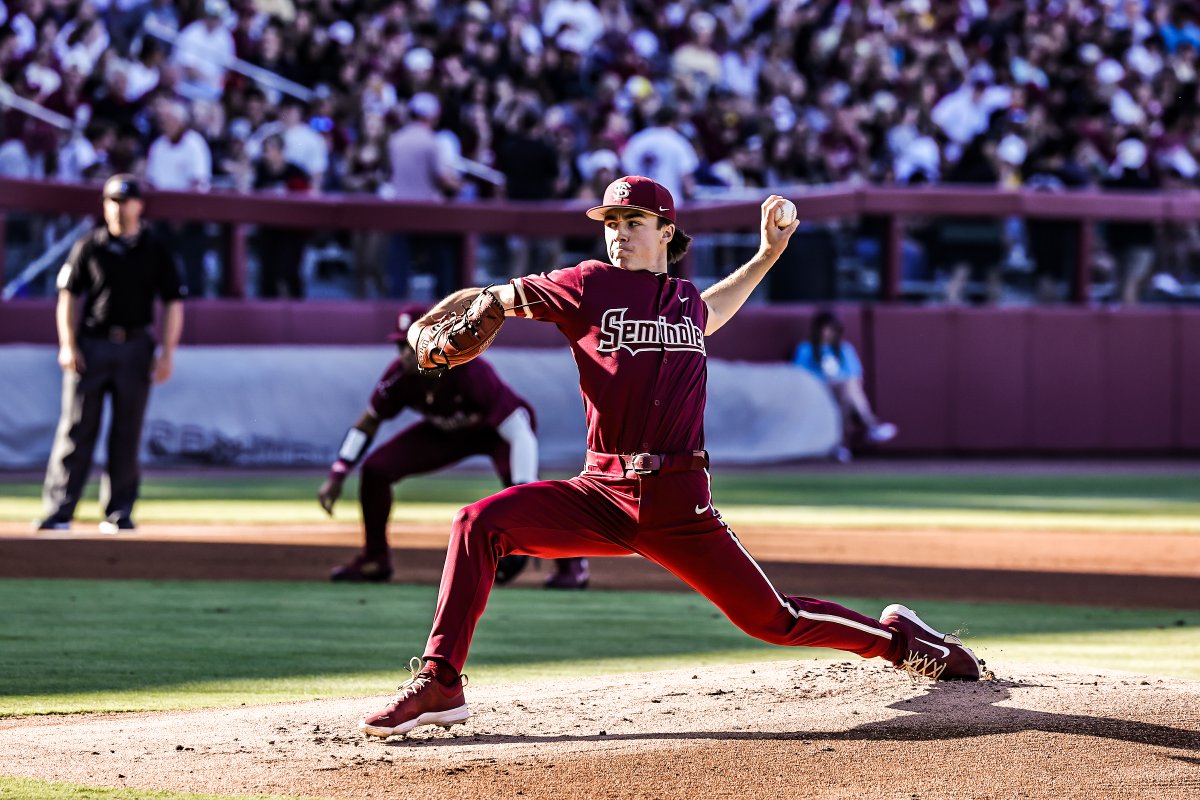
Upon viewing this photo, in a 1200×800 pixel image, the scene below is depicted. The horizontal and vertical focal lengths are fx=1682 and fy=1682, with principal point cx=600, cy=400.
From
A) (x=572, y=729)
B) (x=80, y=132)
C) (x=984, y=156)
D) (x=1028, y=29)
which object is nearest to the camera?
(x=572, y=729)

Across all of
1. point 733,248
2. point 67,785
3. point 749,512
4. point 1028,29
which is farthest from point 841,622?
point 1028,29

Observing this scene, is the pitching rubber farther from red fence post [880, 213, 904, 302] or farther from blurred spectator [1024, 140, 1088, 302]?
blurred spectator [1024, 140, 1088, 302]

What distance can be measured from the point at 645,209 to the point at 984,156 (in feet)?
56.3

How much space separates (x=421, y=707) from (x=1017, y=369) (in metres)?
16.2

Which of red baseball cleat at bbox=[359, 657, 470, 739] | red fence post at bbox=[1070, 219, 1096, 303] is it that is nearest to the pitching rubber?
red baseball cleat at bbox=[359, 657, 470, 739]

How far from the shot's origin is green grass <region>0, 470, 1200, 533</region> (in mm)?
13719

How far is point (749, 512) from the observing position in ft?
47.3

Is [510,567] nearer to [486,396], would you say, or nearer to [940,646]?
[486,396]

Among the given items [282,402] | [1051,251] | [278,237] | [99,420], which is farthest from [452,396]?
[1051,251]

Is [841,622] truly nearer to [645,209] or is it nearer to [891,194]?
[645,209]

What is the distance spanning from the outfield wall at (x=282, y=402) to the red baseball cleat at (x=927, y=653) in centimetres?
1209

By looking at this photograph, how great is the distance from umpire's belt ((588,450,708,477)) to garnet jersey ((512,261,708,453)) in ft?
0.08

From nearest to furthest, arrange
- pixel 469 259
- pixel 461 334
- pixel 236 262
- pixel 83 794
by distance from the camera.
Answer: pixel 83 794, pixel 461 334, pixel 236 262, pixel 469 259

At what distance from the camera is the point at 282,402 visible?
17547 millimetres
